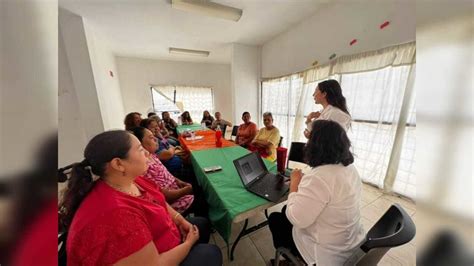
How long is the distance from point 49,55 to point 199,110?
675cm

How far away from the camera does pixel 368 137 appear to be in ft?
8.37

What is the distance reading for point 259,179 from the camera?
1410mm

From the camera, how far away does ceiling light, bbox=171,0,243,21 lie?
2621 millimetres

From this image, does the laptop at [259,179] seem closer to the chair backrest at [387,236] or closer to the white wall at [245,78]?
A: the chair backrest at [387,236]

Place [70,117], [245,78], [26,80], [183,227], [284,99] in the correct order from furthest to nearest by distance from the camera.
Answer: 1. [245,78]
2. [284,99]
3. [70,117]
4. [183,227]
5. [26,80]

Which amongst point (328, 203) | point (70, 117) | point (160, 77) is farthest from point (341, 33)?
point (160, 77)

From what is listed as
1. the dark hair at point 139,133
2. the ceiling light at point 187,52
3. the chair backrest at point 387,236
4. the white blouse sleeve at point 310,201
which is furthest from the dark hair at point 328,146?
the ceiling light at point 187,52

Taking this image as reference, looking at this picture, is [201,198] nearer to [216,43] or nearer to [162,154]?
[162,154]

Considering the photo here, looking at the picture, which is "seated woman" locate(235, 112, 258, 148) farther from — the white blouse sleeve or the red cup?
the white blouse sleeve

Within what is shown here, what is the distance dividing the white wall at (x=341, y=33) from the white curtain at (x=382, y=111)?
0.50ft

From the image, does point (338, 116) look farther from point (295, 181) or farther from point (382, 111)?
point (295, 181)

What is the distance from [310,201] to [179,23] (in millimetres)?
3713

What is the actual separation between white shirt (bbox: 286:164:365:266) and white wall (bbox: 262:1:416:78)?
1.34 metres

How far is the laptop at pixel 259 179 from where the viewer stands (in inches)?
47.9
